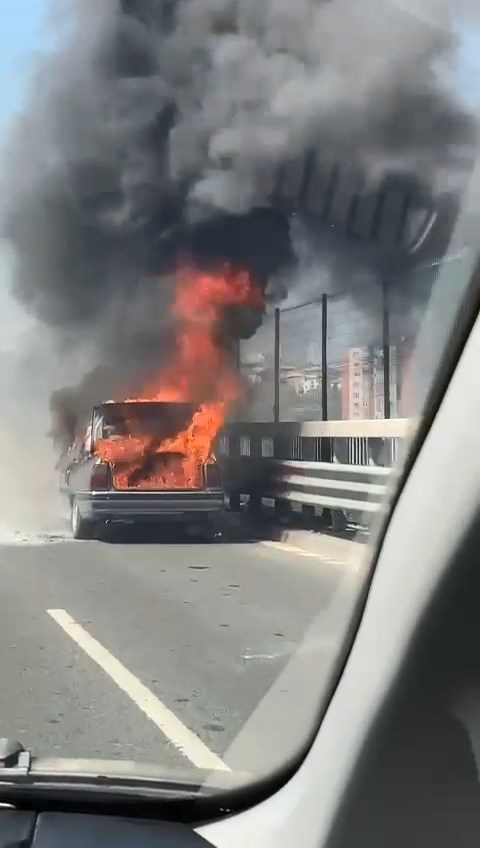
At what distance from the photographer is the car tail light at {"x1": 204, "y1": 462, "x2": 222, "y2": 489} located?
3805mm

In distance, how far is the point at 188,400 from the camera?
11.7 ft

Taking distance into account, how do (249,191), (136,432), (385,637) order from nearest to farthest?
(385,637) < (136,432) < (249,191)

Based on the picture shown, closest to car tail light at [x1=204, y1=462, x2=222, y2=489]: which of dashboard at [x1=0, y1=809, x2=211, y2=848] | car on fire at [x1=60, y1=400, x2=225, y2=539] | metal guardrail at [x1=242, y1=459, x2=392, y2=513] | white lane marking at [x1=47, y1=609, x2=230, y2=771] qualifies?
car on fire at [x1=60, y1=400, x2=225, y2=539]

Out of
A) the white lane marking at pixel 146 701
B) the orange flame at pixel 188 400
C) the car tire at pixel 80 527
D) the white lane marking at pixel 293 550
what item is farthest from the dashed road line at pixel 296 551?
the car tire at pixel 80 527

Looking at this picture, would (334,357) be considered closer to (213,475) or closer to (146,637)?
(213,475)

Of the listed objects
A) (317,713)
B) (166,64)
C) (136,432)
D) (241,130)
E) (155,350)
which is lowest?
(317,713)

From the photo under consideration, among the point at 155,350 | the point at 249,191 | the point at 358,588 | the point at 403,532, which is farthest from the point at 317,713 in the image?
the point at 249,191

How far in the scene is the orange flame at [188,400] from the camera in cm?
361

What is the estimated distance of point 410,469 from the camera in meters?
2.49

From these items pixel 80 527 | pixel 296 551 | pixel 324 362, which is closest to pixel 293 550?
pixel 296 551

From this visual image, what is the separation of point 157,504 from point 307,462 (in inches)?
23.5

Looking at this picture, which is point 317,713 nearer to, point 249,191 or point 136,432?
point 136,432

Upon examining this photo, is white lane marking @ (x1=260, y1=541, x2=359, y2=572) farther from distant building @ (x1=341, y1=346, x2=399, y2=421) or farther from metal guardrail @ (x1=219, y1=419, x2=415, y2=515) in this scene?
distant building @ (x1=341, y1=346, x2=399, y2=421)

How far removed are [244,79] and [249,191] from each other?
1.64ft
